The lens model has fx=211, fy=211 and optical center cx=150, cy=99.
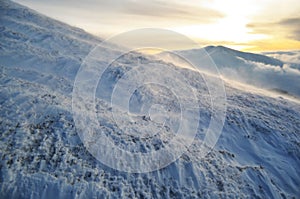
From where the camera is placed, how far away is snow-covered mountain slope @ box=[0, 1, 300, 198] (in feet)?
32.1

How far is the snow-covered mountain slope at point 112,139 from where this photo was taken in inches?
385

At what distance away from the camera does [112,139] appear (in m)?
13.1

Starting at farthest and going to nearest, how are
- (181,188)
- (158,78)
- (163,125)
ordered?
(158,78) < (163,125) < (181,188)

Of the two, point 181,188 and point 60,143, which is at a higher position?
point 60,143

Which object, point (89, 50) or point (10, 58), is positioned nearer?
point (10, 58)

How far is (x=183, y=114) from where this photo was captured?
67.9 feet

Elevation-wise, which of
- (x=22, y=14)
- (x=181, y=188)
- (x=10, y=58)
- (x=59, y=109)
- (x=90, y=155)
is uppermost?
(x=22, y=14)

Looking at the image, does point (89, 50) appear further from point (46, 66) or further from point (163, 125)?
point (163, 125)

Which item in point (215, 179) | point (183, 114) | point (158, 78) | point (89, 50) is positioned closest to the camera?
point (215, 179)

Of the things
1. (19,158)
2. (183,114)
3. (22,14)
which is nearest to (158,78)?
(183,114)

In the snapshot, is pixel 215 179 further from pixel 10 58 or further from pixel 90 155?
pixel 10 58

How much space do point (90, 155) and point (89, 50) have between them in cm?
2453

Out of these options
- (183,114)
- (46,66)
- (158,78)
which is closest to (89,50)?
(46,66)

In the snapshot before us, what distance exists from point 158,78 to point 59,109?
52.1ft
